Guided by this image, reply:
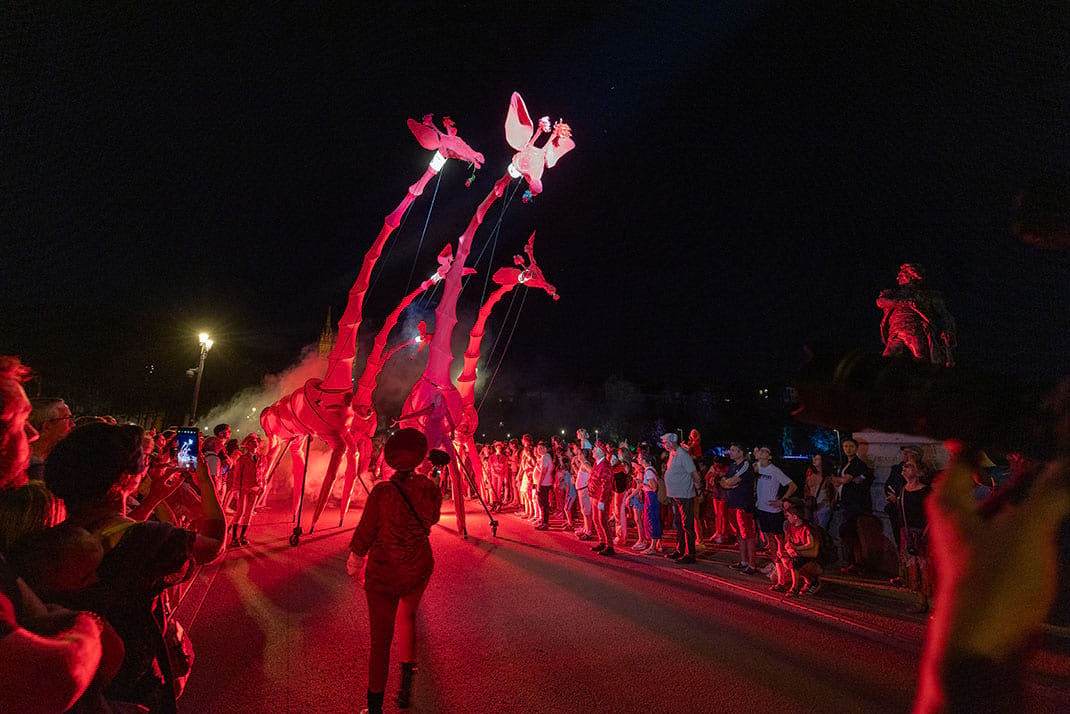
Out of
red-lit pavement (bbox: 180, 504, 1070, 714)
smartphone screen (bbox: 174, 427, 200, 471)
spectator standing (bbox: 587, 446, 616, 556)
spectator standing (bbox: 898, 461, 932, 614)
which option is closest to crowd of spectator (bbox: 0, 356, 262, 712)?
red-lit pavement (bbox: 180, 504, 1070, 714)

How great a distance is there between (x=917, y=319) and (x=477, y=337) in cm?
796

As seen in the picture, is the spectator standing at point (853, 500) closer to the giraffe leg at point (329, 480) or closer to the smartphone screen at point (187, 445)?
the smartphone screen at point (187, 445)

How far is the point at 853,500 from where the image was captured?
299 inches

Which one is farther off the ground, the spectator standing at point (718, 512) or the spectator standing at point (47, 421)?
the spectator standing at point (47, 421)

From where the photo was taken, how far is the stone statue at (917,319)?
7.35 meters

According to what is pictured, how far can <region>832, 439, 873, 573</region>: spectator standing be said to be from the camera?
24.8ft

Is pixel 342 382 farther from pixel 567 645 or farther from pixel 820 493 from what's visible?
pixel 820 493

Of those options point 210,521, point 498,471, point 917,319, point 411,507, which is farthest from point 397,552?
point 498,471

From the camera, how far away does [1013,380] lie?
1.17 metres

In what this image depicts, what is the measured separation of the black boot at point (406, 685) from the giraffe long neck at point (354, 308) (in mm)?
7374

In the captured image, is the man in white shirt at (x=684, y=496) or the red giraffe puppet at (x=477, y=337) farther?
the red giraffe puppet at (x=477, y=337)

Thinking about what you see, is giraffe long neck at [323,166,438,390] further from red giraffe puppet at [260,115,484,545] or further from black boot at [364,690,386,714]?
black boot at [364,690,386,714]

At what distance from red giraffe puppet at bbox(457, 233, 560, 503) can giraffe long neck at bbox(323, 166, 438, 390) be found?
2.24 metres

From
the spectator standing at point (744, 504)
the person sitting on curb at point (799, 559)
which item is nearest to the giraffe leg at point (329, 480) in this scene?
the spectator standing at point (744, 504)
